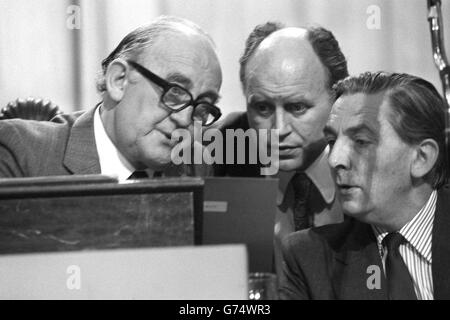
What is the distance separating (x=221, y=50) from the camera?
84.5 inches

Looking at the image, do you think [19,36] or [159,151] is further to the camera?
[19,36]

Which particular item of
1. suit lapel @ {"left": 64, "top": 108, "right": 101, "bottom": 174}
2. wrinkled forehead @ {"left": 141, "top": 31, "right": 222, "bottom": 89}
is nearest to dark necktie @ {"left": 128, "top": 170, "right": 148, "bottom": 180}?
suit lapel @ {"left": 64, "top": 108, "right": 101, "bottom": 174}

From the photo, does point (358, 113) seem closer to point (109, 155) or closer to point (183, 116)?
point (183, 116)

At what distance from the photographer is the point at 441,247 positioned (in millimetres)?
1288

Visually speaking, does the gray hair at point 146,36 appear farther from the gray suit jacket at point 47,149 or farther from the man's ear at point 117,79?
the gray suit jacket at point 47,149

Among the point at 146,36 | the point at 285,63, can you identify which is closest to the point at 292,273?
the point at 285,63

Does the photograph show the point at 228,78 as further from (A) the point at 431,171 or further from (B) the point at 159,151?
(A) the point at 431,171

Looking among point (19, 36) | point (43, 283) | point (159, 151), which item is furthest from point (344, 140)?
point (19, 36)

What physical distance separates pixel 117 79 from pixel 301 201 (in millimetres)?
493

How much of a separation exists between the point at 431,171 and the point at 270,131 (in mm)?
395

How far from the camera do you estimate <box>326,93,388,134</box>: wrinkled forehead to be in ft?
4.70

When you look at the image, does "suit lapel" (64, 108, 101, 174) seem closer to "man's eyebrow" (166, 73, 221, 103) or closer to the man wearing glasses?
the man wearing glasses

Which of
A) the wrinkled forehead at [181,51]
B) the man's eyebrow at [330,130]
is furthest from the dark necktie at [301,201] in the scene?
the wrinkled forehead at [181,51]

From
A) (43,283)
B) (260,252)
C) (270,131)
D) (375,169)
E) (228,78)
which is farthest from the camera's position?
(228,78)
